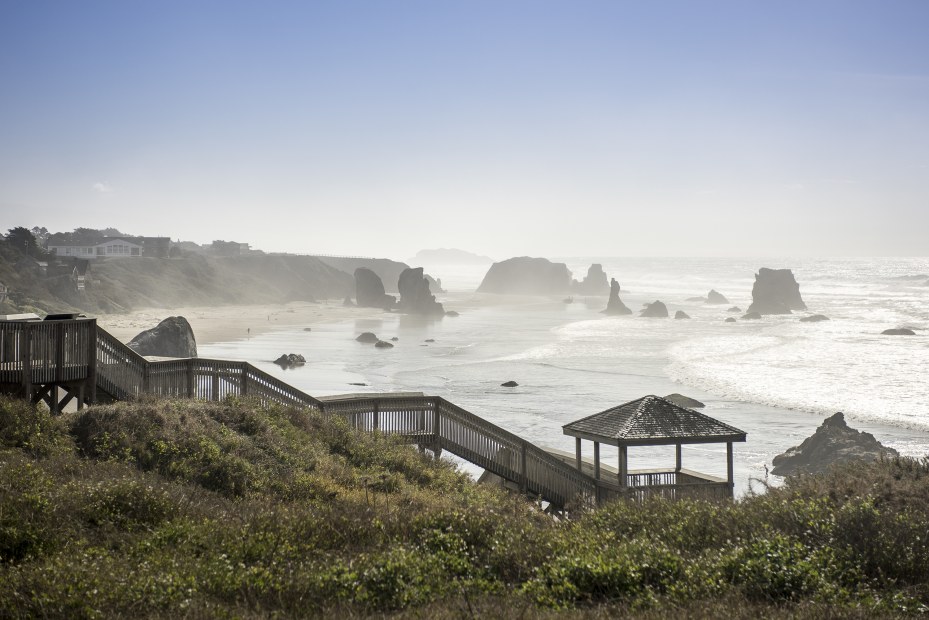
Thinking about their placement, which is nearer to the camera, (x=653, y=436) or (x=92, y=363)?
(x=92, y=363)

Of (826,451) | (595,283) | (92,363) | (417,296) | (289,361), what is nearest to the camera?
(92,363)

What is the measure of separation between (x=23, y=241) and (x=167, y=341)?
226 feet

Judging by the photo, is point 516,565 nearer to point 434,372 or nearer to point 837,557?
point 837,557

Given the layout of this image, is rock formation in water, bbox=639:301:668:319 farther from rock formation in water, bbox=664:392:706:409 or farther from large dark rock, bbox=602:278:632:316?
rock formation in water, bbox=664:392:706:409

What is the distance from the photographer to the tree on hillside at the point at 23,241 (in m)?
102

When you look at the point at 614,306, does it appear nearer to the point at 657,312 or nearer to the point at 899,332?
the point at 657,312

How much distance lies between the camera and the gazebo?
17859 millimetres

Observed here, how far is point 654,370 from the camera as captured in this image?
5384 cm

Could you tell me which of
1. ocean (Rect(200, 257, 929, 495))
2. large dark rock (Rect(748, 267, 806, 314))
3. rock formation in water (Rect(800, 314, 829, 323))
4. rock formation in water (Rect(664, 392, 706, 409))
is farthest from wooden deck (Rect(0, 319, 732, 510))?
large dark rock (Rect(748, 267, 806, 314))

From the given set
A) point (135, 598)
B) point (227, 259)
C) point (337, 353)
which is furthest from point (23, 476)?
point (227, 259)

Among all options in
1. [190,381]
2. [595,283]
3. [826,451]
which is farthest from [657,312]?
[190,381]

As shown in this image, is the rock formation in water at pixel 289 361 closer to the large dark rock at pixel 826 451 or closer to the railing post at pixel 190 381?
the large dark rock at pixel 826 451

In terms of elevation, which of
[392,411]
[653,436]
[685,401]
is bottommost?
[685,401]

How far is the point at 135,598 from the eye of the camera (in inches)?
278
